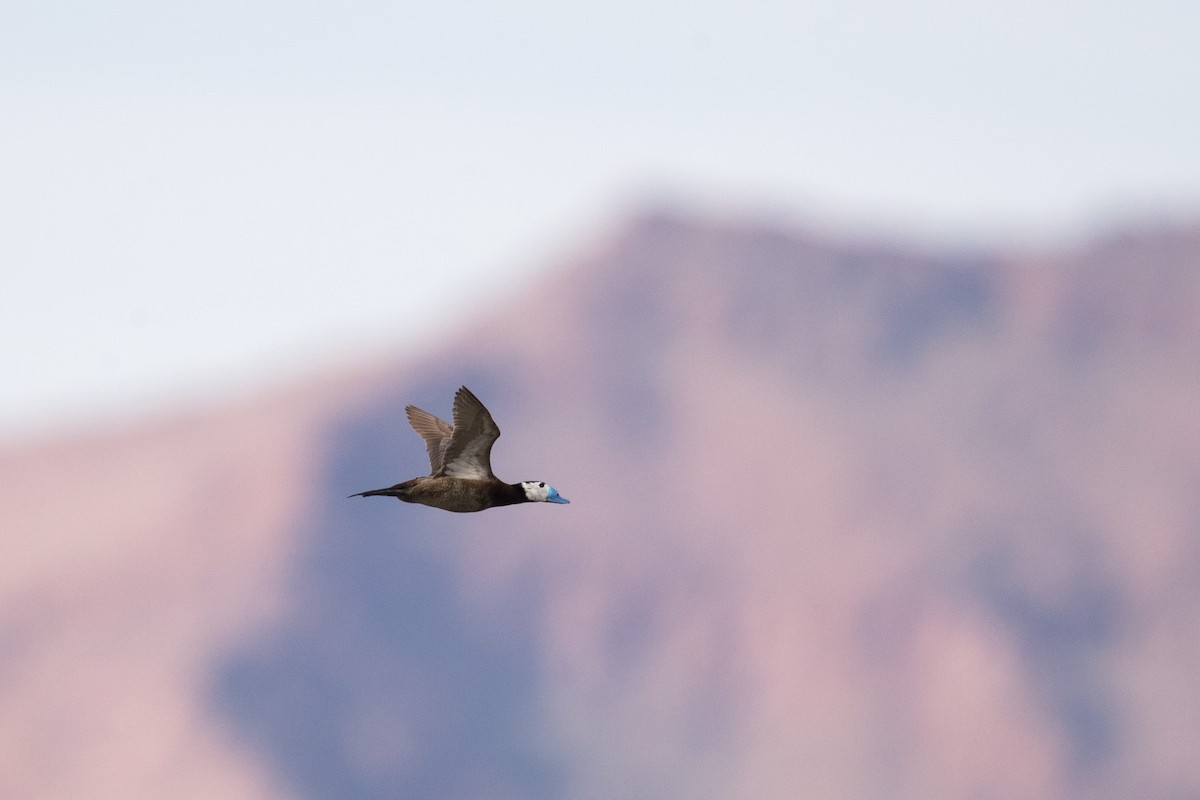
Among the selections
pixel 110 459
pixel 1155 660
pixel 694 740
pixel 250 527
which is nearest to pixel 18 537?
pixel 110 459

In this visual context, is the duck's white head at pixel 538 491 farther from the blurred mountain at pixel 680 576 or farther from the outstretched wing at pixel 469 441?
the blurred mountain at pixel 680 576

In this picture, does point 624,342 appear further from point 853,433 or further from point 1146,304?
point 1146,304

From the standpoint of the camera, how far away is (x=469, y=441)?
18.2m

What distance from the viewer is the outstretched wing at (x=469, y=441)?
59.0 feet

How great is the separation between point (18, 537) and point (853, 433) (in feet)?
308

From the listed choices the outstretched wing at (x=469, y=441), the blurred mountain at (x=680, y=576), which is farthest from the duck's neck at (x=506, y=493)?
the blurred mountain at (x=680, y=576)

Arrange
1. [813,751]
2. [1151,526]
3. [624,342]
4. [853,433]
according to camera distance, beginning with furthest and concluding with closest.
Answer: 1. [624,342]
2. [853,433]
3. [1151,526]
4. [813,751]

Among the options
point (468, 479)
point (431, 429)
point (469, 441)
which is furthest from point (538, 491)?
point (431, 429)

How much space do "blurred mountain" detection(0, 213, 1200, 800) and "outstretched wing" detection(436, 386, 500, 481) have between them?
137m

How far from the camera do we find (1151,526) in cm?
17088

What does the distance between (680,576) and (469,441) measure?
160 meters

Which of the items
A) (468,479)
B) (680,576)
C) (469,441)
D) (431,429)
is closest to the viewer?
(469,441)

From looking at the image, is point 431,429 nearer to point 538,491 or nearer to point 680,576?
point 538,491

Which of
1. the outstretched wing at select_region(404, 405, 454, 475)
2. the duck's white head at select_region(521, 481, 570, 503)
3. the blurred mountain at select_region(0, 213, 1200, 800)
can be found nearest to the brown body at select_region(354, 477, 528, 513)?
the duck's white head at select_region(521, 481, 570, 503)
